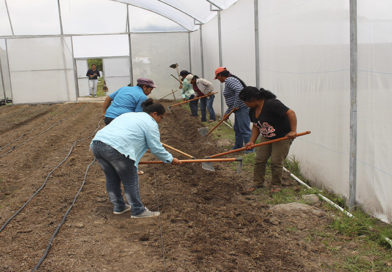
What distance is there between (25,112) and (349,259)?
13443 millimetres

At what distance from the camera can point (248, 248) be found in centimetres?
339

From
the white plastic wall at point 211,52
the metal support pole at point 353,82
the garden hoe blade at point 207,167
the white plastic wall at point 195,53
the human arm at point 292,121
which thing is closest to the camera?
the metal support pole at point 353,82

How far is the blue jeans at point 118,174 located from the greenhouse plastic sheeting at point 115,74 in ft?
53.0

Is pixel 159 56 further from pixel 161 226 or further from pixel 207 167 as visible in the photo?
pixel 161 226

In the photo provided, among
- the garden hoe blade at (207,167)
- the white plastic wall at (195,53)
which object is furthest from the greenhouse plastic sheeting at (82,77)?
the garden hoe blade at (207,167)

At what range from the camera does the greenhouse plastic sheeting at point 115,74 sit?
20.1 m

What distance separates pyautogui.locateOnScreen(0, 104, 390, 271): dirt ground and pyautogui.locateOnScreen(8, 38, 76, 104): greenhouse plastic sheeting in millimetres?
10575

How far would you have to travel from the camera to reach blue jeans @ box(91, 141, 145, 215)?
12.9 feet

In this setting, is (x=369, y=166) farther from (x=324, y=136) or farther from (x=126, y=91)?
(x=126, y=91)

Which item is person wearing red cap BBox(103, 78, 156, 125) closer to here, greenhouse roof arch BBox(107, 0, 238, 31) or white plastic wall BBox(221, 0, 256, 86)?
white plastic wall BBox(221, 0, 256, 86)

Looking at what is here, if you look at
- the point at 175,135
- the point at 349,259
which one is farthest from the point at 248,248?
the point at 175,135

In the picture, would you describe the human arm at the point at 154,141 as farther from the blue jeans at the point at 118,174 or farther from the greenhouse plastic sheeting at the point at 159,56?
the greenhouse plastic sheeting at the point at 159,56

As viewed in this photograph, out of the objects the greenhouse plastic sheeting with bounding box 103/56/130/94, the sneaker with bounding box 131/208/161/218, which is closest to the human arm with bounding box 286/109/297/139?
the sneaker with bounding box 131/208/161/218

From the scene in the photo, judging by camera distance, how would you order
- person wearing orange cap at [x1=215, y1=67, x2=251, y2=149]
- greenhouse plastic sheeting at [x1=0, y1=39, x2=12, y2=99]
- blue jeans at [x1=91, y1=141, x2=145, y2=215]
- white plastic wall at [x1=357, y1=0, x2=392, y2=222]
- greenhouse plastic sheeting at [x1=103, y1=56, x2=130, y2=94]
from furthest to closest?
greenhouse plastic sheeting at [x1=103, y1=56, x2=130, y2=94] < greenhouse plastic sheeting at [x1=0, y1=39, x2=12, y2=99] < person wearing orange cap at [x1=215, y1=67, x2=251, y2=149] < blue jeans at [x1=91, y1=141, x2=145, y2=215] < white plastic wall at [x1=357, y1=0, x2=392, y2=222]
